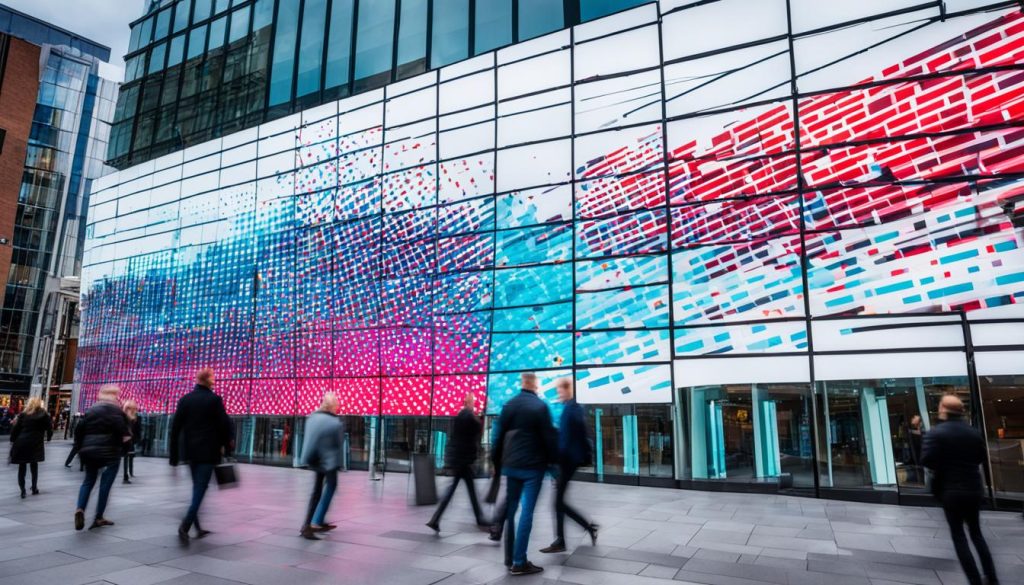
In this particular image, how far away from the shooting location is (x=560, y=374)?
595 inches

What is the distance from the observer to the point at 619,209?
15.1 meters

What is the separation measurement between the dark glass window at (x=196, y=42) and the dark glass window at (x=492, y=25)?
15.1m

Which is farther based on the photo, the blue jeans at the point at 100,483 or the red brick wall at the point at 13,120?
the red brick wall at the point at 13,120

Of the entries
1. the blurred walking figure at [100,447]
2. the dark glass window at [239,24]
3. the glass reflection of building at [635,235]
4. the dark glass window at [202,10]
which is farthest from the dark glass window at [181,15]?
the blurred walking figure at [100,447]

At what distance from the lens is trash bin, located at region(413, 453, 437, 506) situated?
811 cm

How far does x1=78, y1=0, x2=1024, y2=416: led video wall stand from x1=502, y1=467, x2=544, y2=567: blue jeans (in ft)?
29.3

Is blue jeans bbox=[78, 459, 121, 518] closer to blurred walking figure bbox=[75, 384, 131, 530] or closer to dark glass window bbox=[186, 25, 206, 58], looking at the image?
blurred walking figure bbox=[75, 384, 131, 530]

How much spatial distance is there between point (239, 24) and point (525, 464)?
1054 inches

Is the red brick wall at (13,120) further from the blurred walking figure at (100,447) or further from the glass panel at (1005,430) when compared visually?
the glass panel at (1005,430)

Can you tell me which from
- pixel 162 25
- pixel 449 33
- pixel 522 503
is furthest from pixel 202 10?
pixel 522 503

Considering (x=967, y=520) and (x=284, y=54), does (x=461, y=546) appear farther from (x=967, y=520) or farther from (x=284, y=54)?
(x=284, y=54)

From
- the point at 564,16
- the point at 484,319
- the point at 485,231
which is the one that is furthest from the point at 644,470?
the point at 564,16

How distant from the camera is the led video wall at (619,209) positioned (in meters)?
12.0

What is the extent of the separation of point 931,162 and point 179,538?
14236 millimetres
